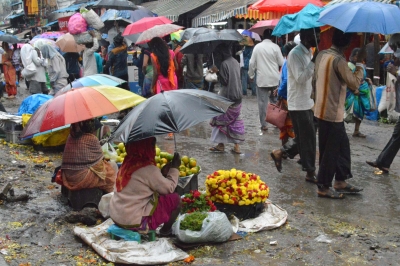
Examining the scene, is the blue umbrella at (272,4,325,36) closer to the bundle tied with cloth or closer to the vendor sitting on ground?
the vendor sitting on ground

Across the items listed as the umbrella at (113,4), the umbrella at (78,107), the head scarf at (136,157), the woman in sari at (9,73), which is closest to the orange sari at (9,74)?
the woman in sari at (9,73)

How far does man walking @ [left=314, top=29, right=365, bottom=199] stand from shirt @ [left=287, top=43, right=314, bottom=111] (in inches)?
16.4

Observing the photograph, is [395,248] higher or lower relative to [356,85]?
lower

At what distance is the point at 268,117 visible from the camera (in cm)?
846

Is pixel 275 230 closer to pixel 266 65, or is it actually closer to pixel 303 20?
pixel 303 20

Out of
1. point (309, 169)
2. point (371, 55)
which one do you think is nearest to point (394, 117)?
point (371, 55)

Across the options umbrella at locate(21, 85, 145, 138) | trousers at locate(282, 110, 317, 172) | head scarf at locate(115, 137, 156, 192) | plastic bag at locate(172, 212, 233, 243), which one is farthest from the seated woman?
trousers at locate(282, 110, 317, 172)

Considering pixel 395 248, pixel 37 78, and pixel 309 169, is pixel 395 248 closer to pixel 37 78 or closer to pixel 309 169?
pixel 309 169

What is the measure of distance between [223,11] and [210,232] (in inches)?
597

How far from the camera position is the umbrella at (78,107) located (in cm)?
549

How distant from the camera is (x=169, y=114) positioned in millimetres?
4727

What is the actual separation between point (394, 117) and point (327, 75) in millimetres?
6763

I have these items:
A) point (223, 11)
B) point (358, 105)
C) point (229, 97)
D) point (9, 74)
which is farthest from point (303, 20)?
point (9, 74)

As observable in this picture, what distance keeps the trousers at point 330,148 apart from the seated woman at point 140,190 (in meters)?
2.21
